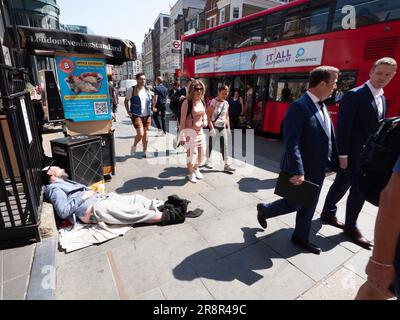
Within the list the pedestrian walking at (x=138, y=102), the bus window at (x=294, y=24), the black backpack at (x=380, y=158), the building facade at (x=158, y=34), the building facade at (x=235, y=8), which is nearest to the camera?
the black backpack at (x=380, y=158)

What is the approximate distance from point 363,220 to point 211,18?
32946 millimetres

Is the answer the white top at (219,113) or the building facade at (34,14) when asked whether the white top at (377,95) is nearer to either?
the white top at (219,113)

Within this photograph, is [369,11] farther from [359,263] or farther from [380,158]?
[380,158]

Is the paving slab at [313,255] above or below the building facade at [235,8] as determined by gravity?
below

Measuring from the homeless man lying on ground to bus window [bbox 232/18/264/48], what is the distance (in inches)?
292

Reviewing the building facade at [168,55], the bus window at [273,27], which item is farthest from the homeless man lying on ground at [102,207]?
the building facade at [168,55]

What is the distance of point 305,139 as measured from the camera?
2295 millimetres

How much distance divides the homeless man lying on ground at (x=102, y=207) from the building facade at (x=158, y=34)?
65.3 m

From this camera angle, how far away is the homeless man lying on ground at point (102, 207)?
2873mm

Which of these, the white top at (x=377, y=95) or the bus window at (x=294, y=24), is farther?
the bus window at (x=294, y=24)

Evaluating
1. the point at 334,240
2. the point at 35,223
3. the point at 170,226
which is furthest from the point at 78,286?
the point at 334,240

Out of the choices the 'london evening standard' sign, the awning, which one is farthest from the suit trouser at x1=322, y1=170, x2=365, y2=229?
the 'london evening standard' sign

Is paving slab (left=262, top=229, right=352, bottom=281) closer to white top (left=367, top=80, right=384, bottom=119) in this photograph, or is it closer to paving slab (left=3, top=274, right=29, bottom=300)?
white top (left=367, top=80, right=384, bottom=119)

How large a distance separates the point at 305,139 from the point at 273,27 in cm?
692
